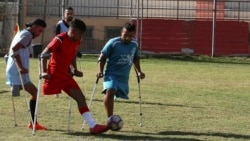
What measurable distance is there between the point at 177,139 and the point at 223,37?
24.2 meters

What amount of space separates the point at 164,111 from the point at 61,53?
11.9 ft

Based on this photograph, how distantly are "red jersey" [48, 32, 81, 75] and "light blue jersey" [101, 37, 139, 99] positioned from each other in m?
0.75

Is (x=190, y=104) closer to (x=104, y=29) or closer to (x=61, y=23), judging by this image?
(x=61, y=23)

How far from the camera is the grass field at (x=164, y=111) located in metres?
10.8

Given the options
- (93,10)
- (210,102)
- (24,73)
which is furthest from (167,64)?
(24,73)

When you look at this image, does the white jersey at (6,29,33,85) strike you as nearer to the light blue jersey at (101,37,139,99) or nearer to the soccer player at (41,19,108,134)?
the soccer player at (41,19,108,134)

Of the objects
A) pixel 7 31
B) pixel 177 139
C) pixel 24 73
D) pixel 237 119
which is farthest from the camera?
pixel 7 31

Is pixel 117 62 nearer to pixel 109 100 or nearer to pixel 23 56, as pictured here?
pixel 109 100

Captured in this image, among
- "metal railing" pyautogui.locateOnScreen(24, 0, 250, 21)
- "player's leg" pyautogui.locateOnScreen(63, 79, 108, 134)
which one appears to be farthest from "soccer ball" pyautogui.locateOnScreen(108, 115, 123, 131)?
"metal railing" pyautogui.locateOnScreen(24, 0, 250, 21)

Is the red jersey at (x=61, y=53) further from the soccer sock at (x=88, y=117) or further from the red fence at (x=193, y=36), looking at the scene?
the red fence at (x=193, y=36)

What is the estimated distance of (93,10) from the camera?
36094 millimetres

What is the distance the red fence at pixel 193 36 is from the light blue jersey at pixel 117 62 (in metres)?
22.1

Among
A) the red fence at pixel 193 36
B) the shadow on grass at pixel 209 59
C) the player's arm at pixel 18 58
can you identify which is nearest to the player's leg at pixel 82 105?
the player's arm at pixel 18 58

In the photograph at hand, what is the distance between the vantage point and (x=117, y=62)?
1138 cm
